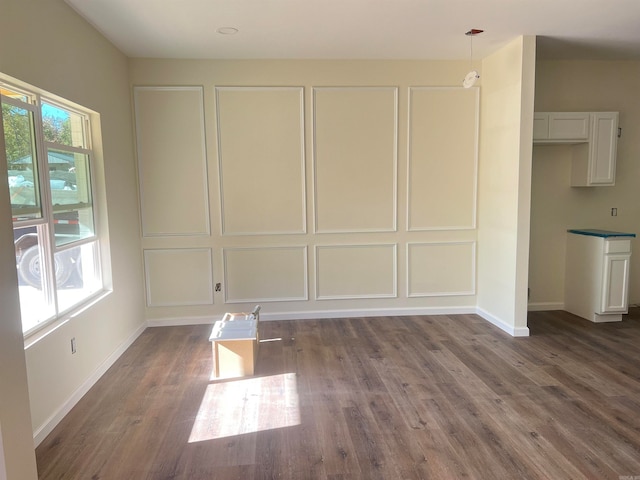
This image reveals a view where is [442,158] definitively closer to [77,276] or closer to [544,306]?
[544,306]

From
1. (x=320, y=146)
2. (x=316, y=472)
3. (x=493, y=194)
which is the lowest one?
(x=316, y=472)

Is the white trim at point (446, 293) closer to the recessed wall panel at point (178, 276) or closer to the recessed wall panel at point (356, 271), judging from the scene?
the recessed wall panel at point (356, 271)

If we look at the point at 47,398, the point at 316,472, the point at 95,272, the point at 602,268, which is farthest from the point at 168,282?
the point at 602,268

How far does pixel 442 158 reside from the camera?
4645mm

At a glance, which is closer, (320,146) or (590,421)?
(590,421)

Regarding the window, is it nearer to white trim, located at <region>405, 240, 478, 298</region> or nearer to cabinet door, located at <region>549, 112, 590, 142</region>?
white trim, located at <region>405, 240, 478, 298</region>

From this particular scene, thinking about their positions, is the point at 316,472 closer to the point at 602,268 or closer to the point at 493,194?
the point at 493,194

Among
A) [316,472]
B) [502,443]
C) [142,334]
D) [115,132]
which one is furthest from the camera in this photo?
[142,334]

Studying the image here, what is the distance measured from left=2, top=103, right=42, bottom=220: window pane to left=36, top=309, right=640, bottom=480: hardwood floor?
136cm

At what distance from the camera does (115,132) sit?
388 centimetres

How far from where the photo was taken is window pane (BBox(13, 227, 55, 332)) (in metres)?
2.52

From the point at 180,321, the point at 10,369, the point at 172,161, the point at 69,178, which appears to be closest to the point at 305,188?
the point at 172,161

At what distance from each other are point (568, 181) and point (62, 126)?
4.93 m

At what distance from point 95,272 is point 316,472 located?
8.18 ft
